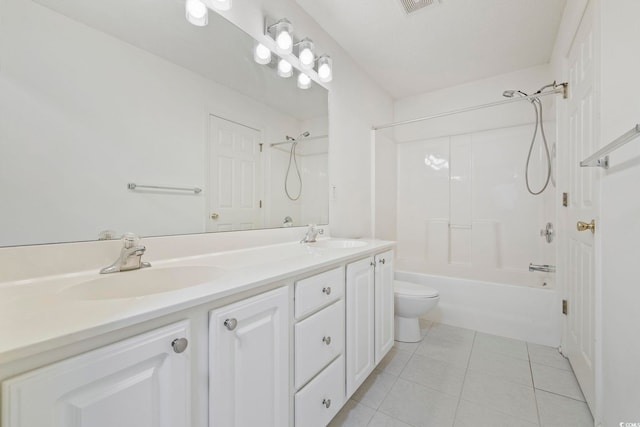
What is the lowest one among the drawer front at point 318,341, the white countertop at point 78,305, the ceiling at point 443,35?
the drawer front at point 318,341

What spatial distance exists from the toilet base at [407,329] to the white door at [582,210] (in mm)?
925

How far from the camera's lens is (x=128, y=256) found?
2.96ft

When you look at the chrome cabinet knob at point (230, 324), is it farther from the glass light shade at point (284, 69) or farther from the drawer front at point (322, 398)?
the glass light shade at point (284, 69)

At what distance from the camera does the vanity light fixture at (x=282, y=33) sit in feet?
5.07

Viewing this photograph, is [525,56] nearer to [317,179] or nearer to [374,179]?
[374,179]

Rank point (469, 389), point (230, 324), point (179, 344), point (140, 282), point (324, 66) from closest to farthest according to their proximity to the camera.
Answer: point (179, 344) → point (230, 324) → point (140, 282) → point (469, 389) → point (324, 66)

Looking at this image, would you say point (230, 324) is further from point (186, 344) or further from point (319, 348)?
point (319, 348)

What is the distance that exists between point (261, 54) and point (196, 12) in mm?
409

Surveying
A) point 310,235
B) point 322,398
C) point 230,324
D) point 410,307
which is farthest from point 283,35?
point 410,307

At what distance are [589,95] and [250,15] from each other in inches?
72.0

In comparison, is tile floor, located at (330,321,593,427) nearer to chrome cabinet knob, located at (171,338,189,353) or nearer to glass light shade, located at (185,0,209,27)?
chrome cabinet knob, located at (171,338,189,353)

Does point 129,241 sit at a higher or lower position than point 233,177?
lower

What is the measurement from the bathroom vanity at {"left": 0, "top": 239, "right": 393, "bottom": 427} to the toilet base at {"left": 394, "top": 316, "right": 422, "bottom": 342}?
0.85m

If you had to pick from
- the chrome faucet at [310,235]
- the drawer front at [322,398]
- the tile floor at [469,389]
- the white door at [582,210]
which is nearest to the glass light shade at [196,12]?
the chrome faucet at [310,235]
